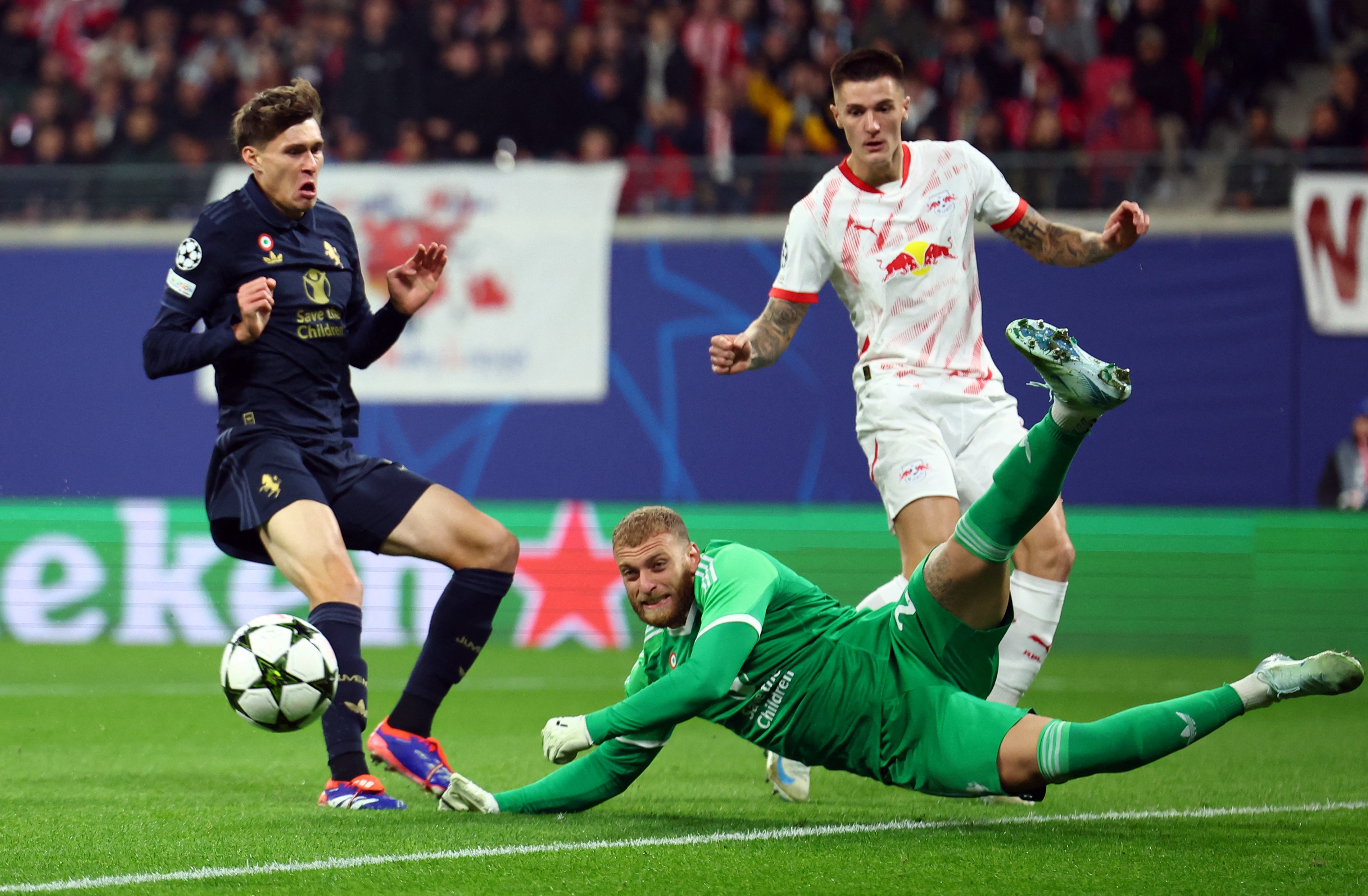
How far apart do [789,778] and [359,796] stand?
1.37 metres

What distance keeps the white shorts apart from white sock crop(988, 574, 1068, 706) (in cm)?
37

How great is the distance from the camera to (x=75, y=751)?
643 centimetres

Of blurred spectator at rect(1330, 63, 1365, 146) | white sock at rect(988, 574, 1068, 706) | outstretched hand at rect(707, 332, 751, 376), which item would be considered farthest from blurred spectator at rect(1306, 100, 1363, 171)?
outstretched hand at rect(707, 332, 751, 376)

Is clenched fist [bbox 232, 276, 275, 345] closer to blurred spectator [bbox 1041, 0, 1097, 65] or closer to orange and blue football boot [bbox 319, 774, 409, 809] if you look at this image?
orange and blue football boot [bbox 319, 774, 409, 809]

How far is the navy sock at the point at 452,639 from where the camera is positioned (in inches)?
210

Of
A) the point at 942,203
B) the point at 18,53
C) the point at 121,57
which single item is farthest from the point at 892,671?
the point at 18,53

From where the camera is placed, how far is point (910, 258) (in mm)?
5484

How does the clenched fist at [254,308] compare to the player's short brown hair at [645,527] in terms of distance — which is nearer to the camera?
the player's short brown hair at [645,527]

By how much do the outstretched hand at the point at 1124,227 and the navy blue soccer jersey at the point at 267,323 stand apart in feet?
8.39

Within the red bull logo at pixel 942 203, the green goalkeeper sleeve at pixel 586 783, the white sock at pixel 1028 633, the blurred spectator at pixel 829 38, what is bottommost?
the green goalkeeper sleeve at pixel 586 783

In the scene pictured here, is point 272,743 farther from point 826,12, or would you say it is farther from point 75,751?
point 826,12

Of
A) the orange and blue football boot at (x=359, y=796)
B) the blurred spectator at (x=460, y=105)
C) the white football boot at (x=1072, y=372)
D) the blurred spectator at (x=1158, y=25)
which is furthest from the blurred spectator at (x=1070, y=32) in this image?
the orange and blue football boot at (x=359, y=796)

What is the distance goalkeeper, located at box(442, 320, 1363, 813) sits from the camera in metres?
3.99

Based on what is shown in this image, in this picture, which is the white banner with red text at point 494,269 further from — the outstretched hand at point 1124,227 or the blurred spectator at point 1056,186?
the outstretched hand at point 1124,227
